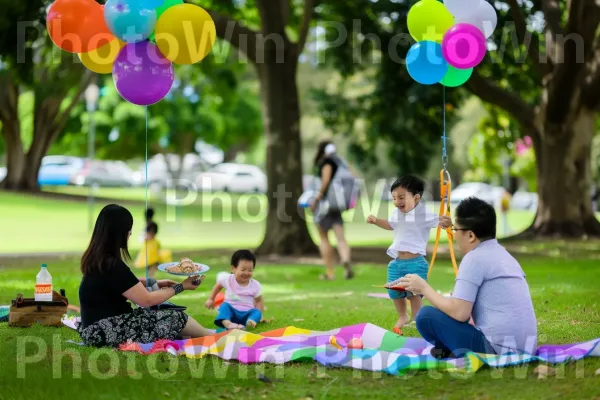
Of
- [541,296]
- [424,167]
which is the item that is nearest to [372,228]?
[424,167]

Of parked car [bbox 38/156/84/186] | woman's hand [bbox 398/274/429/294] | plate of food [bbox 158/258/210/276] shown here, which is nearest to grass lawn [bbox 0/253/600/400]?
woman's hand [bbox 398/274/429/294]

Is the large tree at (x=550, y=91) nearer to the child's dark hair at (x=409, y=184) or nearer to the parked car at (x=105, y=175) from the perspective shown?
the child's dark hair at (x=409, y=184)

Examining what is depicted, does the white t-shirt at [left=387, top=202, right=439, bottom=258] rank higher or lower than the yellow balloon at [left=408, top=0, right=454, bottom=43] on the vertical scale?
lower

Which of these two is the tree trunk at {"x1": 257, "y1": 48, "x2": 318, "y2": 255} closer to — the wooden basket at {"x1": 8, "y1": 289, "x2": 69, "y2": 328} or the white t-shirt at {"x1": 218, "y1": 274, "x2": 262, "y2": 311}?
the white t-shirt at {"x1": 218, "y1": 274, "x2": 262, "y2": 311}

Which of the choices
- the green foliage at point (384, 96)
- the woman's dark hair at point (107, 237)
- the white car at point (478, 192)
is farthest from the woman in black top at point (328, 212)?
the white car at point (478, 192)

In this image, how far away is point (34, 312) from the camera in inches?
326

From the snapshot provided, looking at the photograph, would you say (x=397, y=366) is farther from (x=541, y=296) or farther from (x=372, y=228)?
(x=372, y=228)

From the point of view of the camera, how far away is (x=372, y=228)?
30.2 meters

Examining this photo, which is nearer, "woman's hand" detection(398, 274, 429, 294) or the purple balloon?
"woman's hand" detection(398, 274, 429, 294)

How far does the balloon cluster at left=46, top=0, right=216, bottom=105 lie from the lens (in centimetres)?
816

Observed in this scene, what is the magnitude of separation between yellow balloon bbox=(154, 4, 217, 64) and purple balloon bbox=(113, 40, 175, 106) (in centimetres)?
10

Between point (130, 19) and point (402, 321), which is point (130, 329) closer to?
point (402, 321)

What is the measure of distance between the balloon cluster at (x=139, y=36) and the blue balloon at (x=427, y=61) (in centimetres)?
210

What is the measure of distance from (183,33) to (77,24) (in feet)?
3.21
